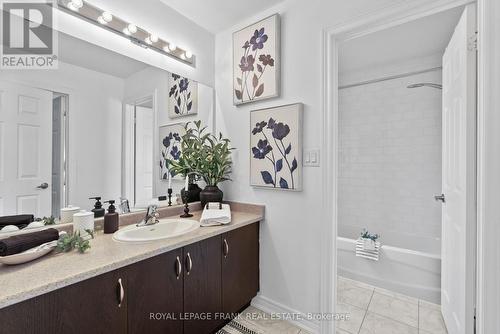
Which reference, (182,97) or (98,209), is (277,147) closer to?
(182,97)

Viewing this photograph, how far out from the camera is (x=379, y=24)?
143 cm

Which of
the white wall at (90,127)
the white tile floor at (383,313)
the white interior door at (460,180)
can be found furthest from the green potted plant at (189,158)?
the white interior door at (460,180)

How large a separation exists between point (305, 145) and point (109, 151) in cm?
132

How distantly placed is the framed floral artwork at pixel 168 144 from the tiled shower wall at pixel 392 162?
7.31 ft

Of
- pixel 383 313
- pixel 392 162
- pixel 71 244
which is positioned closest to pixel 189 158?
pixel 71 244

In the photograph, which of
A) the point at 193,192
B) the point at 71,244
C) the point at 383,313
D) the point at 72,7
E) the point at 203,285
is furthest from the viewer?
the point at 193,192

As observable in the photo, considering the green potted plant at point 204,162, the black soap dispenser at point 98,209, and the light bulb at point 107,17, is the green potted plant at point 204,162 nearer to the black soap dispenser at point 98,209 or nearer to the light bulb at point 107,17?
the black soap dispenser at point 98,209

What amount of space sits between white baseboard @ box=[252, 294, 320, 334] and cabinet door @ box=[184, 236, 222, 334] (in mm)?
430

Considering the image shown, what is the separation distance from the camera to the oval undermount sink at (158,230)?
4.32ft

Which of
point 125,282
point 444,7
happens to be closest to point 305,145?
point 444,7

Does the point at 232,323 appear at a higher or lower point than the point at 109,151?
lower

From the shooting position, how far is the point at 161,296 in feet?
3.90

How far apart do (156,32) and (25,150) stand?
3.77 ft

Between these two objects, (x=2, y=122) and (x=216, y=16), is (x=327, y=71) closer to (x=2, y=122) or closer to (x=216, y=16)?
(x=216, y=16)
